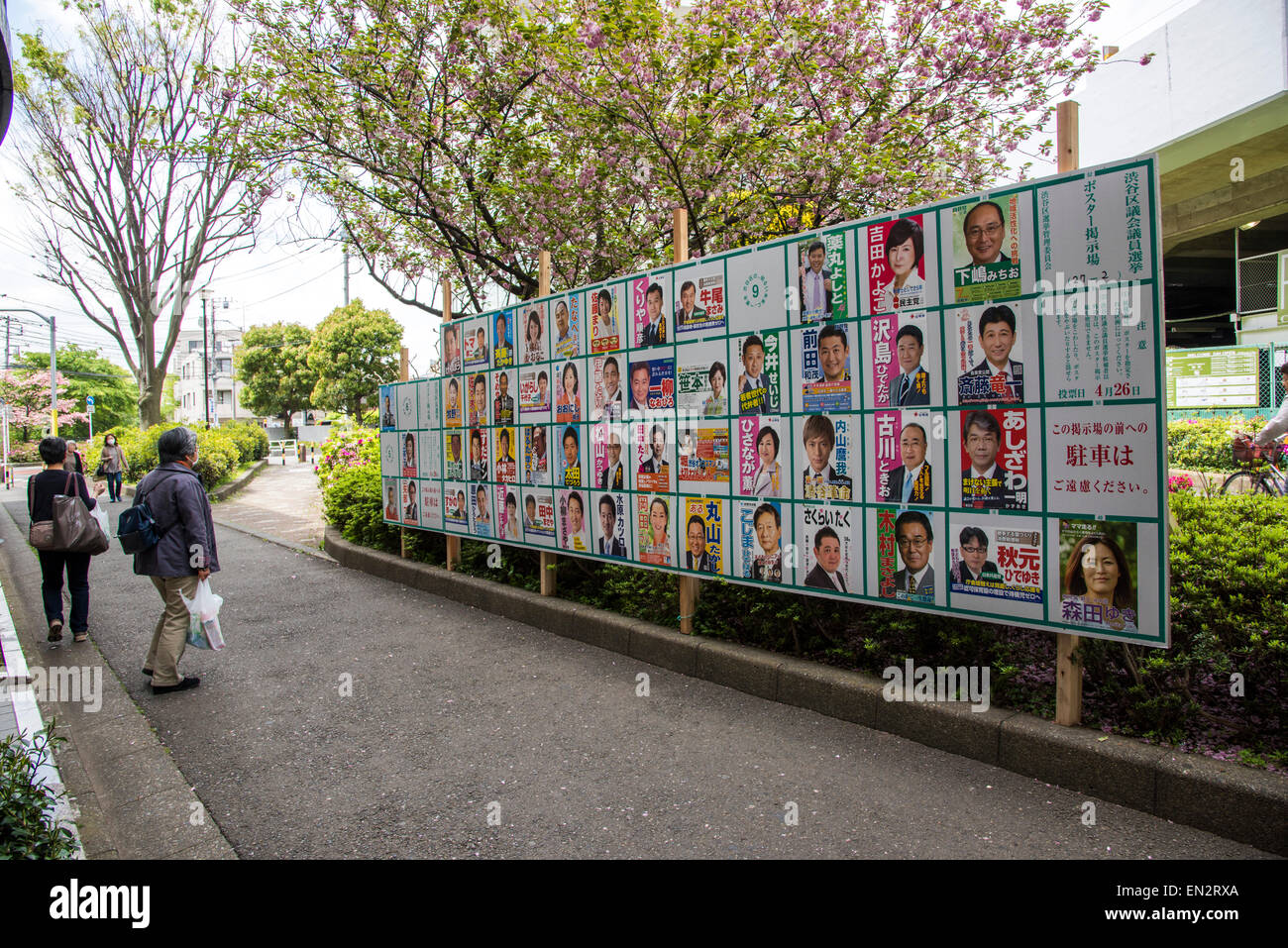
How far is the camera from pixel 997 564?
373 cm

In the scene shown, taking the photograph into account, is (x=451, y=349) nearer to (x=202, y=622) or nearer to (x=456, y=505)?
(x=456, y=505)

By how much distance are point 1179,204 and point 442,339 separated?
65.0ft

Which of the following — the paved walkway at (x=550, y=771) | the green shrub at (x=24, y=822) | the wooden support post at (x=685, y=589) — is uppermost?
the wooden support post at (x=685, y=589)

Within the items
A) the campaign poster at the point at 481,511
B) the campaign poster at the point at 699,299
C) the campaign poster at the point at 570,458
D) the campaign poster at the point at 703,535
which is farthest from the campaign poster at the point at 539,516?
the campaign poster at the point at 699,299

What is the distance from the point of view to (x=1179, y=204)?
19.5 meters

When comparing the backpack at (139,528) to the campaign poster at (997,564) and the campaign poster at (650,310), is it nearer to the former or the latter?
the campaign poster at (650,310)

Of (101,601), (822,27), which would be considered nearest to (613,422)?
(822,27)

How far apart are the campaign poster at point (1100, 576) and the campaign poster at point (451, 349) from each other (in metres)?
5.92

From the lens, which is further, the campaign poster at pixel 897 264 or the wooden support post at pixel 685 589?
the wooden support post at pixel 685 589

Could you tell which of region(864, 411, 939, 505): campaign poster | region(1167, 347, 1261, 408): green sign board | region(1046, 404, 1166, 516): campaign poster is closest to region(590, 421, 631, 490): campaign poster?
region(864, 411, 939, 505): campaign poster

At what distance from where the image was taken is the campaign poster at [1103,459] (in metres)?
3.27

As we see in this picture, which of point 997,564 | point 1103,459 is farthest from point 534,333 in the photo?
point 1103,459

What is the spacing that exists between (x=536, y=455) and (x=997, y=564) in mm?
3996

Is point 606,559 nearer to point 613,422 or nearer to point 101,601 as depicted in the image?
point 613,422
